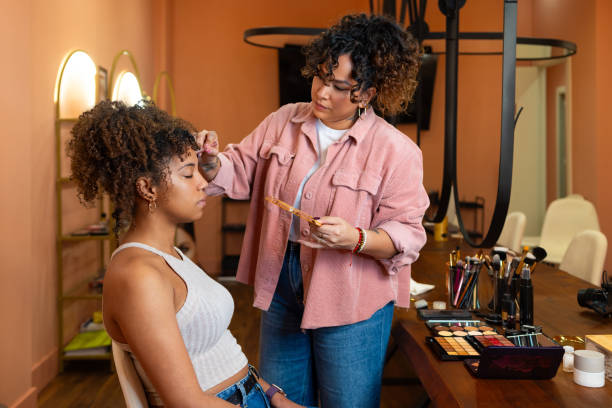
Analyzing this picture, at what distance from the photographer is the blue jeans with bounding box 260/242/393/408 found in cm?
155

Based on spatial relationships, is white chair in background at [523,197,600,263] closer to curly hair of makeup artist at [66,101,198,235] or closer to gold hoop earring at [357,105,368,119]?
gold hoop earring at [357,105,368,119]

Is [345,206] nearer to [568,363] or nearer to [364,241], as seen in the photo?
[364,241]

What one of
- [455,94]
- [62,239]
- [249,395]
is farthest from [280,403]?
[62,239]

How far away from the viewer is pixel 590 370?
1.36 m

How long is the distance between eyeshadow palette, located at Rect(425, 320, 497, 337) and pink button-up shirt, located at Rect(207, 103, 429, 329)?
0.17 m

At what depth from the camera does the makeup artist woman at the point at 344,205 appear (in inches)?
59.2

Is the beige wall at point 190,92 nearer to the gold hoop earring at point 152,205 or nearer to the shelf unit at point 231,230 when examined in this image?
the shelf unit at point 231,230

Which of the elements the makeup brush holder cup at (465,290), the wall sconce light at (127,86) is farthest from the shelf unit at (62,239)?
the makeup brush holder cup at (465,290)

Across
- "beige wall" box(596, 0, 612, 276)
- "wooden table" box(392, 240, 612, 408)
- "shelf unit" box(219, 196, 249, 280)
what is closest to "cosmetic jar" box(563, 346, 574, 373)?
"wooden table" box(392, 240, 612, 408)

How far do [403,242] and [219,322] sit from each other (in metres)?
0.51

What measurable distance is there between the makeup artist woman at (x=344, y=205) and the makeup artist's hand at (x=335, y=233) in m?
0.01

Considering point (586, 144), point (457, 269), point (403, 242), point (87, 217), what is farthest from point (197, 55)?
point (403, 242)

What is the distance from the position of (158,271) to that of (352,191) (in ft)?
1.87

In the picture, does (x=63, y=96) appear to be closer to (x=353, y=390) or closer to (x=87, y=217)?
(x=87, y=217)
